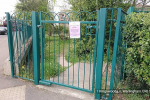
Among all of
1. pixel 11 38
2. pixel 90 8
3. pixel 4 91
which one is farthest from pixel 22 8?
→ pixel 4 91

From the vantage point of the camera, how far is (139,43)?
2381 mm

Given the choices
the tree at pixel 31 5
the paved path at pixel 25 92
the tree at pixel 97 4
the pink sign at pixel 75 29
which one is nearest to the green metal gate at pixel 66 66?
the pink sign at pixel 75 29

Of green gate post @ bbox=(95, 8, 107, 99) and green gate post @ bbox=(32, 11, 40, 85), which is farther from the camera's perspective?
green gate post @ bbox=(32, 11, 40, 85)

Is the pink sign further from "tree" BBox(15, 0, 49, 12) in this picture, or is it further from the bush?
"tree" BBox(15, 0, 49, 12)

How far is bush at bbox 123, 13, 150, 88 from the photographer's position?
2.31m

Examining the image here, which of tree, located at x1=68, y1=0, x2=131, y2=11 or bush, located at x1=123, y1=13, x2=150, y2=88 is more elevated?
tree, located at x1=68, y1=0, x2=131, y2=11

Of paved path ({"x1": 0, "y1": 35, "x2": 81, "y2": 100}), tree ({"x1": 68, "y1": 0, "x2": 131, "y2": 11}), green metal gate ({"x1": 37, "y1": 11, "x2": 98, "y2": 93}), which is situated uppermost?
tree ({"x1": 68, "y1": 0, "x2": 131, "y2": 11})

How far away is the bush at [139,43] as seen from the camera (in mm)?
2312

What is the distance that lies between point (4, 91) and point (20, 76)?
0.74 metres

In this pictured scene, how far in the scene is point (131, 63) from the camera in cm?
260

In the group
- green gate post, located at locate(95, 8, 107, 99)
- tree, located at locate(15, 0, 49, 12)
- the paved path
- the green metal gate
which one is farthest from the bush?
tree, located at locate(15, 0, 49, 12)

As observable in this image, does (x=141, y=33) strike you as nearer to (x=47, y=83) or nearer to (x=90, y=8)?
(x=47, y=83)

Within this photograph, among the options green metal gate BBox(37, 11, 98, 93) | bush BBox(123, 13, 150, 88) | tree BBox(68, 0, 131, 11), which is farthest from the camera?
tree BBox(68, 0, 131, 11)

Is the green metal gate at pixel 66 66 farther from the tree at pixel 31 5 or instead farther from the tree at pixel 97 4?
the tree at pixel 31 5
